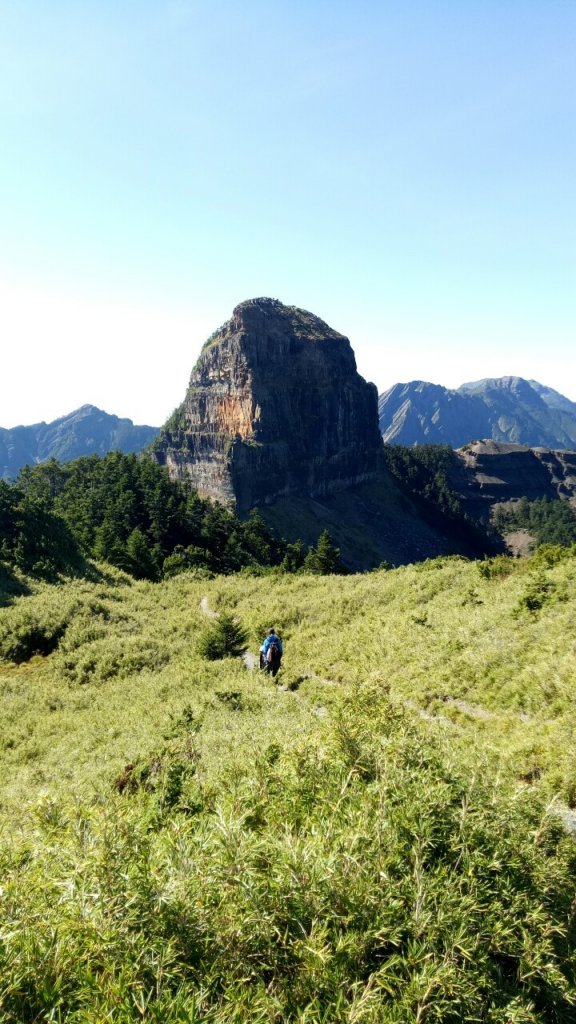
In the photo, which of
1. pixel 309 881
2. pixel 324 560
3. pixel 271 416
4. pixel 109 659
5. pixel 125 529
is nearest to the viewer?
pixel 309 881

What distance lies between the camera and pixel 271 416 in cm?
14762

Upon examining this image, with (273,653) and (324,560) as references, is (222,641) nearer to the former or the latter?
(273,653)

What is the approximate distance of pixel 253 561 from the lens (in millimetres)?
71125

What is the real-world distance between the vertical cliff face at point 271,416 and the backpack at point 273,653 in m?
108

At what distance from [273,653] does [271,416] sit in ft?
434

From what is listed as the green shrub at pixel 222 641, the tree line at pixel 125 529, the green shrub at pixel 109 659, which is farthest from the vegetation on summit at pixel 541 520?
the green shrub at pixel 109 659

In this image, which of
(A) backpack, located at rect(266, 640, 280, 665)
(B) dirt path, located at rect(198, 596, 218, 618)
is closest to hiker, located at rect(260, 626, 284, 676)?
(A) backpack, located at rect(266, 640, 280, 665)

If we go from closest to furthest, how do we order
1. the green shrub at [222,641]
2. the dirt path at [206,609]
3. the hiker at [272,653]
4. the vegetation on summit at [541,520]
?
1. the hiker at [272,653]
2. the green shrub at [222,641]
3. the dirt path at [206,609]
4. the vegetation on summit at [541,520]

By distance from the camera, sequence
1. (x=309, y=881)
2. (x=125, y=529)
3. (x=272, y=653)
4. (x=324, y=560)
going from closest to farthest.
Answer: (x=309, y=881), (x=272, y=653), (x=324, y=560), (x=125, y=529)

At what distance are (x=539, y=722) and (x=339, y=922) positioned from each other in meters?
9.03

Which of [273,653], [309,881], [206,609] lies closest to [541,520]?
[206,609]

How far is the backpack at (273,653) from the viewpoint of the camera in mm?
19938

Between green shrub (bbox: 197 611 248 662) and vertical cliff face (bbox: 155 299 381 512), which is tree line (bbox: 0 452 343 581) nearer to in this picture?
green shrub (bbox: 197 611 248 662)

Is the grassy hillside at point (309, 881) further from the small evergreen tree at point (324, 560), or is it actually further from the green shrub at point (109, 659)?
the small evergreen tree at point (324, 560)
